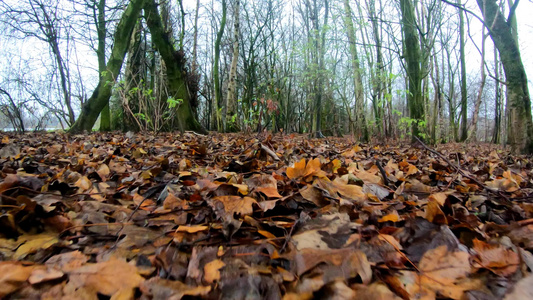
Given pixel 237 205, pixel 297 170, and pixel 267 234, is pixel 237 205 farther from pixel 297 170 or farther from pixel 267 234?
pixel 297 170

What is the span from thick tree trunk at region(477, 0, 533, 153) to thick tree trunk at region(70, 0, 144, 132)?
7.19 m

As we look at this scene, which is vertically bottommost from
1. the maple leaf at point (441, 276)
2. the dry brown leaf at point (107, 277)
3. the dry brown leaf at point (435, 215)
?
the maple leaf at point (441, 276)

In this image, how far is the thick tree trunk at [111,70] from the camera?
6.12 metres

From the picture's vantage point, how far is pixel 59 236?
0.87 metres

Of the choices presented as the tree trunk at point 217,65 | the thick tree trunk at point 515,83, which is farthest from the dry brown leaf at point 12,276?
the tree trunk at point 217,65

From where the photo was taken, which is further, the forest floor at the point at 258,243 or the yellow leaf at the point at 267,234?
the yellow leaf at the point at 267,234

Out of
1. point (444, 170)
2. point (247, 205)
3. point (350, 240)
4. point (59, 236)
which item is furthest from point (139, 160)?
point (444, 170)

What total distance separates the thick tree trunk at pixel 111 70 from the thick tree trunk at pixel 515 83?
23.6 feet

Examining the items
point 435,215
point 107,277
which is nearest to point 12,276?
point 107,277

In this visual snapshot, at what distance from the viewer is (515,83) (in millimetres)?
4629

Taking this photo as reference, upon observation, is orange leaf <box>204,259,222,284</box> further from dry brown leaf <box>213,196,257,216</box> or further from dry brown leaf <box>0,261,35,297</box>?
dry brown leaf <box>0,261,35,297</box>

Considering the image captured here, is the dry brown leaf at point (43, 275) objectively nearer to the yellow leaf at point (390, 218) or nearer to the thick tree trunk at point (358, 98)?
the yellow leaf at point (390, 218)

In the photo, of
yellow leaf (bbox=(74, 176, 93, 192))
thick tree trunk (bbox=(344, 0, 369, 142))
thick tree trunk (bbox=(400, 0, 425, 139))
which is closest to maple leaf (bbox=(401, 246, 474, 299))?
yellow leaf (bbox=(74, 176, 93, 192))

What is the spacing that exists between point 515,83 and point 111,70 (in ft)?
26.7
